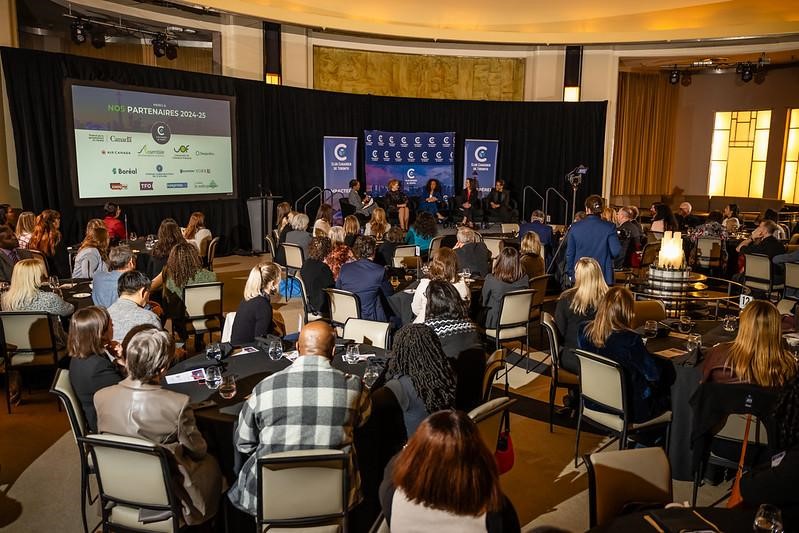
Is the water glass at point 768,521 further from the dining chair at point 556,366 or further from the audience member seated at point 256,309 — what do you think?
the audience member seated at point 256,309

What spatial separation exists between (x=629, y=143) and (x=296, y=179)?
974 centimetres

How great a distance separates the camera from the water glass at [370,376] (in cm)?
368

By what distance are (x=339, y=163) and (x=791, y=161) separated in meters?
11.6

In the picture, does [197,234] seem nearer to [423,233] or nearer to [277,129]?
[423,233]

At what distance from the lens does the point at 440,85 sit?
16.2 meters

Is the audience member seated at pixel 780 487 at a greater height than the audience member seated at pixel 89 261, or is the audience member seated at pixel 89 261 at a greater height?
the audience member seated at pixel 89 261

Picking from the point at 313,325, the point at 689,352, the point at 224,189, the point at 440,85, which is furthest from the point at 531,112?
the point at 313,325

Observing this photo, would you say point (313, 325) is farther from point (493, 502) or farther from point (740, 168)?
point (740, 168)

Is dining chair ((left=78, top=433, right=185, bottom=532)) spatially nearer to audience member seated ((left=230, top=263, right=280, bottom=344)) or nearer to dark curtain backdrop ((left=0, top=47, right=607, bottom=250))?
audience member seated ((left=230, top=263, right=280, bottom=344))

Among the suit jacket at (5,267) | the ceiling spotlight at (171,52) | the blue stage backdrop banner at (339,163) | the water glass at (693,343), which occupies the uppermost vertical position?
the ceiling spotlight at (171,52)

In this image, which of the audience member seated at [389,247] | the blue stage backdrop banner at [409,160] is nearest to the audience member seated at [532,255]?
the audience member seated at [389,247]

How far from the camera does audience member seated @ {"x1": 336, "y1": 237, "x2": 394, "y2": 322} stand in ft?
19.0

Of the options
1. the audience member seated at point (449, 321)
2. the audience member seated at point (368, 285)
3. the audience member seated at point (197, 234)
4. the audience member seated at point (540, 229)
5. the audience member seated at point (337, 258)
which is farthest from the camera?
the audience member seated at point (540, 229)

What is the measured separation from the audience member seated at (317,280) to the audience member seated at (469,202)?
8539 mm
